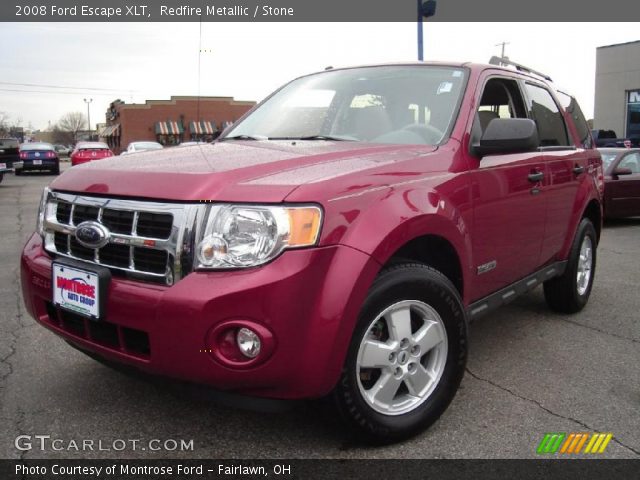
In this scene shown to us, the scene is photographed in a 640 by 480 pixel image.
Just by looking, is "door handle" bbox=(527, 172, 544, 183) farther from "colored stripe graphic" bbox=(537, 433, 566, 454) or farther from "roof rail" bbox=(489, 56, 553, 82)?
"colored stripe graphic" bbox=(537, 433, 566, 454)

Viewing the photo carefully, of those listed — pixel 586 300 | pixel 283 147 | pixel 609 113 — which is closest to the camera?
Result: pixel 283 147

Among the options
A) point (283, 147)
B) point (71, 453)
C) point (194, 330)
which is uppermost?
point (283, 147)

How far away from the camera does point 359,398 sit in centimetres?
235

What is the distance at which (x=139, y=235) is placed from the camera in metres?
2.27

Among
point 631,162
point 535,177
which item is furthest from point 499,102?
point 631,162

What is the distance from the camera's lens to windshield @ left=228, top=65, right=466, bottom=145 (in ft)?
10.4

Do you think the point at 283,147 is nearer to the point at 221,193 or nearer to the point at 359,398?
the point at 221,193

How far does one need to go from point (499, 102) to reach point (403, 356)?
2030 millimetres

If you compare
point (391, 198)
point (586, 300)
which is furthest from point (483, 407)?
point (586, 300)

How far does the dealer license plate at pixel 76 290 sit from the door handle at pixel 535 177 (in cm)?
253

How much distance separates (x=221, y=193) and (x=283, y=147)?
808mm

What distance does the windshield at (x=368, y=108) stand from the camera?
3.18 m

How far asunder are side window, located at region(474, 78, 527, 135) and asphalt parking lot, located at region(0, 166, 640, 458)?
148 cm

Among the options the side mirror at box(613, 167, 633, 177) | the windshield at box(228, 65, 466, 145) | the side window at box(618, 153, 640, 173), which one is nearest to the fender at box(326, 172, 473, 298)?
the windshield at box(228, 65, 466, 145)
